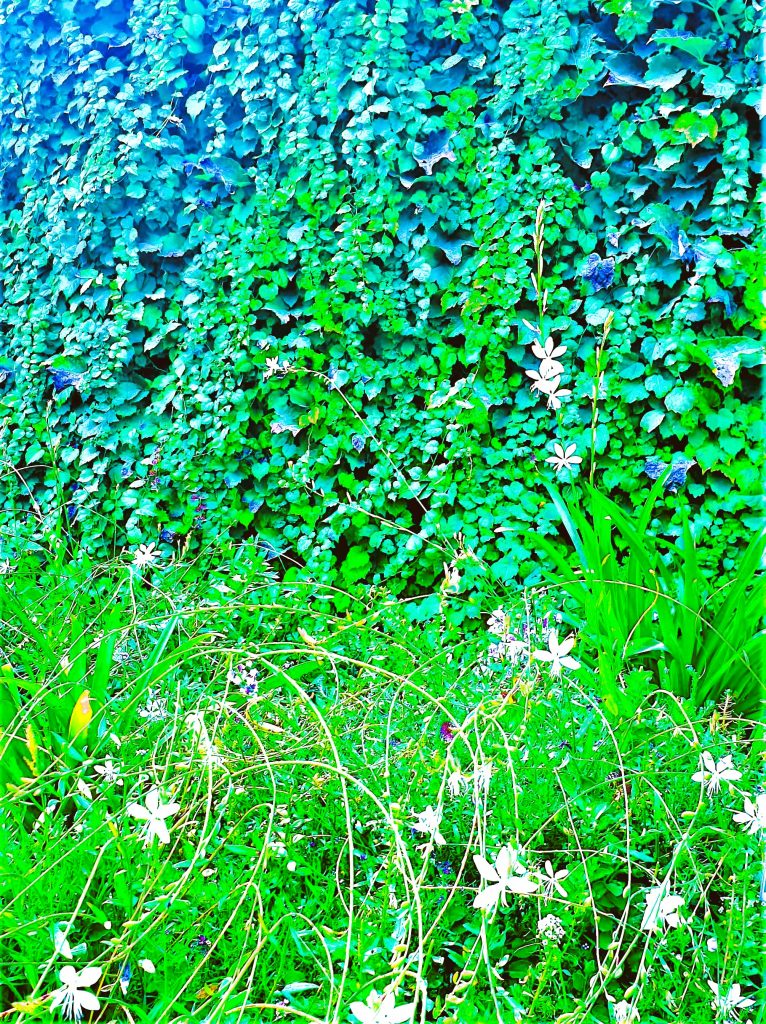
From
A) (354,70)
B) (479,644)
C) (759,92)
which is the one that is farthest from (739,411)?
(354,70)

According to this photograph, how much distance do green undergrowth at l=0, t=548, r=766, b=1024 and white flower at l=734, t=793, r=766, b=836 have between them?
0.02 meters

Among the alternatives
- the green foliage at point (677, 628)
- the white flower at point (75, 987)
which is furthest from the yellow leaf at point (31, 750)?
the green foliage at point (677, 628)

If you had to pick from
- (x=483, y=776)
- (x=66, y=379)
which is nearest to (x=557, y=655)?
(x=483, y=776)

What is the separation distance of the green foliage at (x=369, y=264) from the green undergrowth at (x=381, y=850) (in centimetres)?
96

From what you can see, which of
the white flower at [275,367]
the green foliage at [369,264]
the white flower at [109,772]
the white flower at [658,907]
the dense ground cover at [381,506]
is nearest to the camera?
the white flower at [658,907]

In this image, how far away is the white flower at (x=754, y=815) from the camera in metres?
1.49

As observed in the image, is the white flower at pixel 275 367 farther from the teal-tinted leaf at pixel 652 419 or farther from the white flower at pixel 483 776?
the white flower at pixel 483 776

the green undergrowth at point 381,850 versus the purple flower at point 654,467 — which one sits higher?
the green undergrowth at point 381,850

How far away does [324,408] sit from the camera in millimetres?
3246

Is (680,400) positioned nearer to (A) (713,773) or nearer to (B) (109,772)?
(A) (713,773)

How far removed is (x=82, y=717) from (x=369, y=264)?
76.5 inches

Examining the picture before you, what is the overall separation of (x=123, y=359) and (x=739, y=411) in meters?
2.39

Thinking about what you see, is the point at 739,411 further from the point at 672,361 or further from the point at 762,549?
the point at 762,549

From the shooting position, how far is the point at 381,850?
178cm
